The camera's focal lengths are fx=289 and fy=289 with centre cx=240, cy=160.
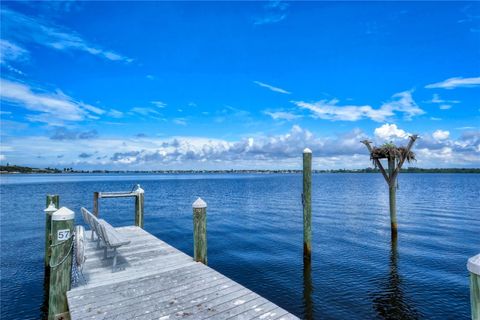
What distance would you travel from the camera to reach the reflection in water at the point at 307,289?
8.00 metres

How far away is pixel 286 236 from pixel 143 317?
1265cm

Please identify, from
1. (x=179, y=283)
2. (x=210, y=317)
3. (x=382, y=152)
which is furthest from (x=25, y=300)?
(x=382, y=152)

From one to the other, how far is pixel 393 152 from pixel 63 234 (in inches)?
527

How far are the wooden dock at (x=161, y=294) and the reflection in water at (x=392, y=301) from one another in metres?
4.49

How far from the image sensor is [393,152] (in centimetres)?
1355

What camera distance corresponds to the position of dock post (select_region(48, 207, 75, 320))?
5816 mm

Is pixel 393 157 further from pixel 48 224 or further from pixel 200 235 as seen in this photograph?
pixel 48 224

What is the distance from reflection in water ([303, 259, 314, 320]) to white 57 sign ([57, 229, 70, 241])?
20.4 ft

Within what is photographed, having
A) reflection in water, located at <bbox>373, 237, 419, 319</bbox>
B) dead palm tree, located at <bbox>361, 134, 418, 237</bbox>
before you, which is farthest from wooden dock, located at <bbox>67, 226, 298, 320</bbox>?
dead palm tree, located at <bbox>361, 134, 418, 237</bbox>

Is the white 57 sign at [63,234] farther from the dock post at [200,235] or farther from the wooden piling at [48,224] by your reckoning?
the wooden piling at [48,224]

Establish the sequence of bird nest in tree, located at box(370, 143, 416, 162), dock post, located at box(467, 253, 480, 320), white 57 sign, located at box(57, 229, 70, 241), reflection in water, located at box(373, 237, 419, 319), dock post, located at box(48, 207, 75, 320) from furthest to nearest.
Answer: bird nest in tree, located at box(370, 143, 416, 162), reflection in water, located at box(373, 237, 419, 319), white 57 sign, located at box(57, 229, 70, 241), dock post, located at box(48, 207, 75, 320), dock post, located at box(467, 253, 480, 320)

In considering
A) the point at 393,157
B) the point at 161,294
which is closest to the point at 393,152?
the point at 393,157

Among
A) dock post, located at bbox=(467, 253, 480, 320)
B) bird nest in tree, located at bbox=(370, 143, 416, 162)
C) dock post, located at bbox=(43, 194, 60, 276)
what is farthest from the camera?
bird nest in tree, located at bbox=(370, 143, 416, 162)

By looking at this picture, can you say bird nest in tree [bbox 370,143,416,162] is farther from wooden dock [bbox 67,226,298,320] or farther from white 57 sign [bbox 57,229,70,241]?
white 57 sign [bbox 57,229,70,241]
